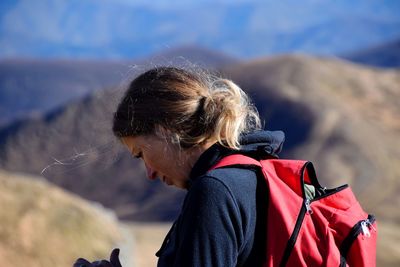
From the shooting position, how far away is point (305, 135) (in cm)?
3158

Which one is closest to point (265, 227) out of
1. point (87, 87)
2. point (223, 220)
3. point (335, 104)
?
point (223, 220)

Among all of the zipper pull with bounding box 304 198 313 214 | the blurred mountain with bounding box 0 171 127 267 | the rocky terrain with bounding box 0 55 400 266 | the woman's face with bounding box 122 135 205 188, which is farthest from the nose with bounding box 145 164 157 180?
the rocky terrain with bounding box 0 55 400 266

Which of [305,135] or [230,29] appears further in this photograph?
[230,29]

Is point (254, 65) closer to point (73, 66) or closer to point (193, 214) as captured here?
point (193, 214)

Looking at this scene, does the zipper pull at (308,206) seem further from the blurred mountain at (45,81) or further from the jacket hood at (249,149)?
the blurred mountain at (45,81)

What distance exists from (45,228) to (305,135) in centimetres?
2022

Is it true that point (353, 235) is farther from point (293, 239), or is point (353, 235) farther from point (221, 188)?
point (221, 188)

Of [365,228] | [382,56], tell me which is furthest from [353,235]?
[382,56]

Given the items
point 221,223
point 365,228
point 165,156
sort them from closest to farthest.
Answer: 1. point 221,223
2. point 365,228
3. point 165,156

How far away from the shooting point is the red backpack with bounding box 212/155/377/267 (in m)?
1.68

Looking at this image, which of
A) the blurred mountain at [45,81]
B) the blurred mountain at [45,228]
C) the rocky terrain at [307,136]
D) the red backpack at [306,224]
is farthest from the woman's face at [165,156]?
the blurred mountain at [45,81]

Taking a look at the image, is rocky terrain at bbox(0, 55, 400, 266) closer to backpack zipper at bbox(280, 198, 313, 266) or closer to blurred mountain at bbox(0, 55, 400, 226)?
blurred mountain at bbox(0, 55, 400, 226)

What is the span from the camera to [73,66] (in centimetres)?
9094

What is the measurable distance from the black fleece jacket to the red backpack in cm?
3
